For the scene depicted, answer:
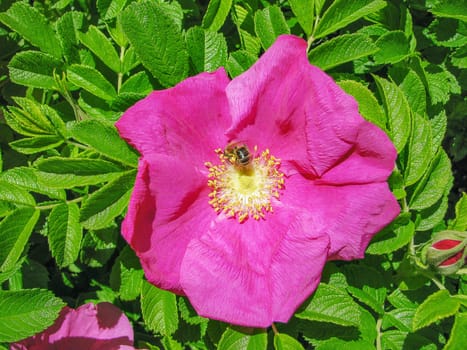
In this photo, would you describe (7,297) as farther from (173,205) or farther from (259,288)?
(259,288)

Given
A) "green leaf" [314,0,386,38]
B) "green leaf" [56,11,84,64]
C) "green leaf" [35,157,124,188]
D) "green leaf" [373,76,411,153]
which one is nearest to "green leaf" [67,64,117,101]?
"green leaf" [56,11,84,64]

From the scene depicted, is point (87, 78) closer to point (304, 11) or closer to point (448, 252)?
point (304, 11)

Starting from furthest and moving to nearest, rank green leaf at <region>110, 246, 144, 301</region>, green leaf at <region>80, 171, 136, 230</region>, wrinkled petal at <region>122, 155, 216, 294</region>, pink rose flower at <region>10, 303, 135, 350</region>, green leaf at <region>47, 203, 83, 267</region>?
pink rose flower at <region>10, 303, 135, 350</region>, green leaf at <region>110, 246, 144, 301</region>, green leaf at <region>47, 203, 83, 267</region>, green leaf at <region>80, 171, 136, 230</region>, wrinkled petal at <region>122, 155, 216, 294</region>

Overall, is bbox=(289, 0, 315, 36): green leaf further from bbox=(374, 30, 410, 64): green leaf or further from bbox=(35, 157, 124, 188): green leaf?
bbox=(35, 157, 124, 188): green leaf

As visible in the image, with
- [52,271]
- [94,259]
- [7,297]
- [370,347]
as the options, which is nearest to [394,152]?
[370,347]

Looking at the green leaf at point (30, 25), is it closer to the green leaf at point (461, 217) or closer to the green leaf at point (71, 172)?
the green leaf at point (71, 172)

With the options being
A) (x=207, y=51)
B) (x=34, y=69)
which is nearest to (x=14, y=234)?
(x=34, y=69)
